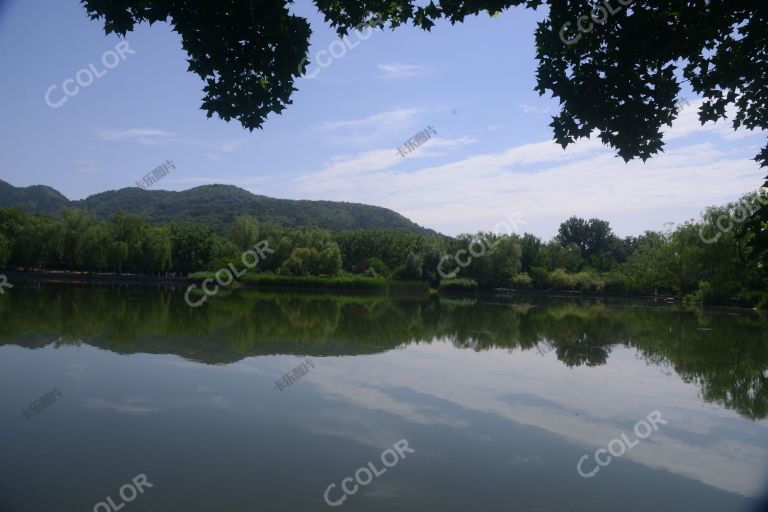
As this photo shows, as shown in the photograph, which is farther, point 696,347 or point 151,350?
point 696,347

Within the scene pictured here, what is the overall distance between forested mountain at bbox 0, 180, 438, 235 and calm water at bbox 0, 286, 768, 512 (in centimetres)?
11027

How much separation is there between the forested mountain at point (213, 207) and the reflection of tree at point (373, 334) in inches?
3949

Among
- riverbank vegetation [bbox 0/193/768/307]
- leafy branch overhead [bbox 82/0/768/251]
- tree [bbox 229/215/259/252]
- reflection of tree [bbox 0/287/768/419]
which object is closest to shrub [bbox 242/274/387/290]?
riverbank vegetation [bbox 0/193/768/307]

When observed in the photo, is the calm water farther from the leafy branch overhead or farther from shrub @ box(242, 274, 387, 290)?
shrub @ box(242, 274, 387, 290)

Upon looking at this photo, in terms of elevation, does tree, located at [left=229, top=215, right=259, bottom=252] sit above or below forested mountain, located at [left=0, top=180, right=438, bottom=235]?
below

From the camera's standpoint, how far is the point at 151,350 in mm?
12359

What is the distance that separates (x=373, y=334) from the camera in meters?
17.5

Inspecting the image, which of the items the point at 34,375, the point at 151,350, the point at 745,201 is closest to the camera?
the point at 34,375

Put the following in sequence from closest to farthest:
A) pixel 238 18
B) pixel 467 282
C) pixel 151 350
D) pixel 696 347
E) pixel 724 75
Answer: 1. pixel 238 18
2. pixel 724 75
3. pixel 151 350
4. pixel 696 347
5. pixel 467 282

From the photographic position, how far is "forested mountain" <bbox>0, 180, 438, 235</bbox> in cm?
13075

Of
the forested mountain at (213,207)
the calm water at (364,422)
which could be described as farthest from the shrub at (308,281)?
the forested mountain at (213,207)

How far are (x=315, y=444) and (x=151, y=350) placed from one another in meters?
7.30

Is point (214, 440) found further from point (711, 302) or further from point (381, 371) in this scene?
point (711, 302)

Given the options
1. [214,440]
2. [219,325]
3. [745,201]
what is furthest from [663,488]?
[745,201]
